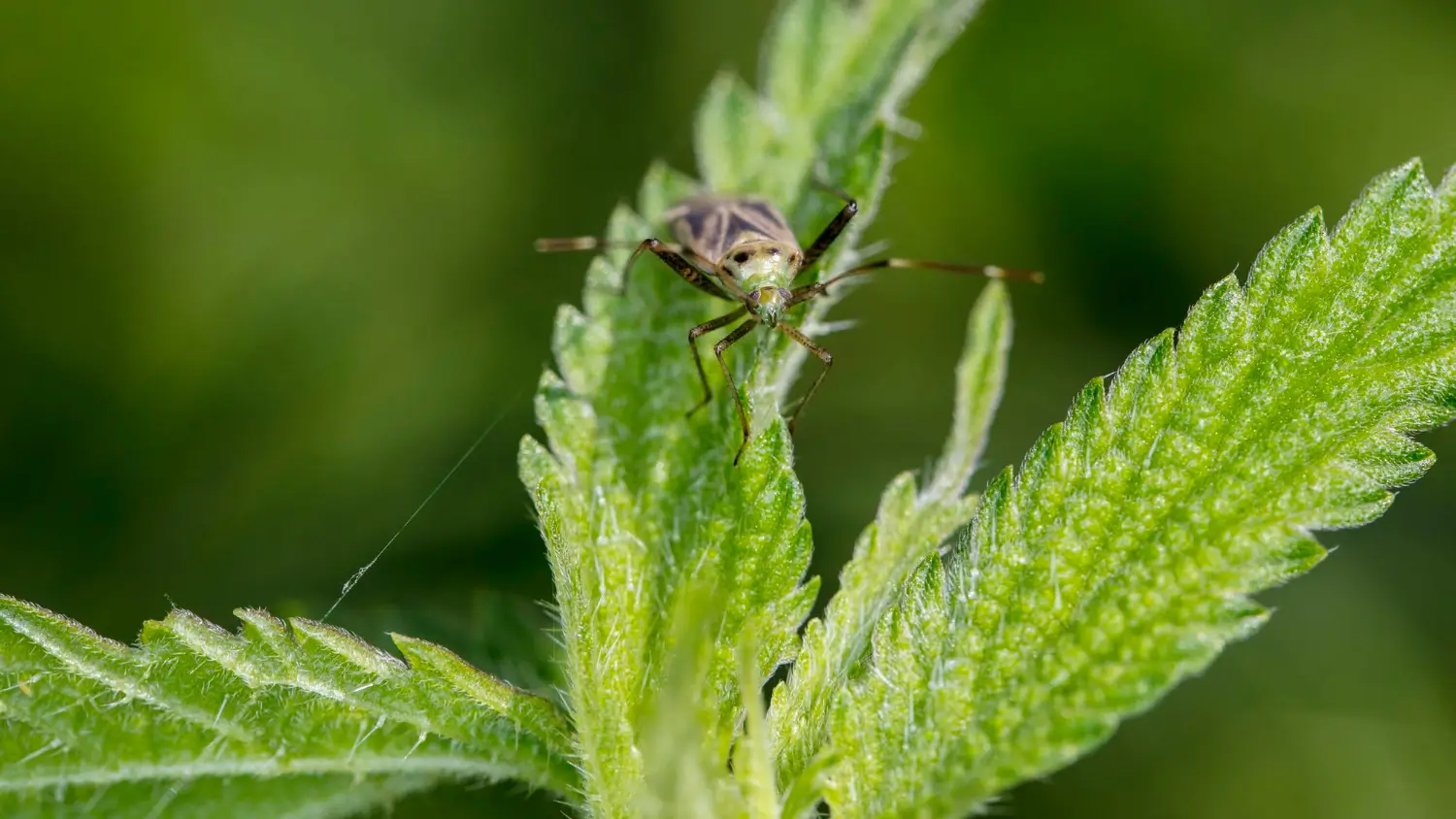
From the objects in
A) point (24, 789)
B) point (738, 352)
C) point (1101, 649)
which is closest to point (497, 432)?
point (738, 352)

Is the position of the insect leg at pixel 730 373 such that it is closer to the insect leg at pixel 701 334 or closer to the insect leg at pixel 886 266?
the insect leg at pixel 701 334

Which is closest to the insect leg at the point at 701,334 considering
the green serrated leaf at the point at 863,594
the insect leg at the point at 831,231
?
the insect leg at the point at 831,231

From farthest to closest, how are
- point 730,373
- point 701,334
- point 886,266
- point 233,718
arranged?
point 886,266 → point 701,334 → point 730,373 → point 233,718

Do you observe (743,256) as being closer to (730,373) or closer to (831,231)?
(831,231)

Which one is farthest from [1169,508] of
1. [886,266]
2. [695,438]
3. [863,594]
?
[886,266]

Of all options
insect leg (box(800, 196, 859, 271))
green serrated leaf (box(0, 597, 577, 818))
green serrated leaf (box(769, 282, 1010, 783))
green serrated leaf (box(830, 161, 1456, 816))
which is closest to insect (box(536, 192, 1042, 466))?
insect leg (box(800, 196, 859, 271))

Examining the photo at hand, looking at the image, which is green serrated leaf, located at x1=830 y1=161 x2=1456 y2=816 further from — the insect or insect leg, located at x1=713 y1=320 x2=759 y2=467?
the insect

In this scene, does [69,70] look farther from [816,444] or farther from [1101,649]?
[1101,649]
